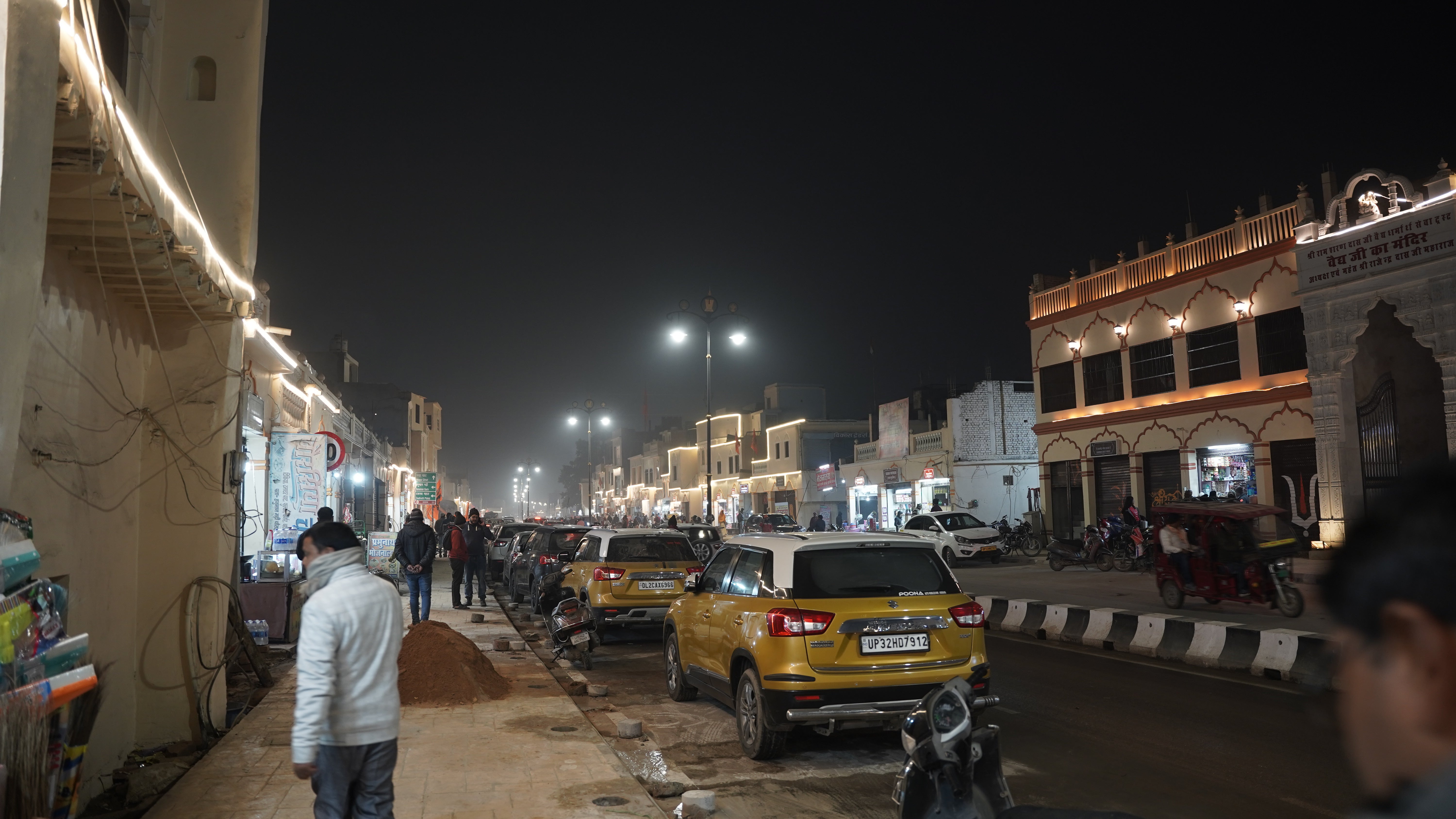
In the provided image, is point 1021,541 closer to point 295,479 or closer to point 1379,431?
point 1379,431

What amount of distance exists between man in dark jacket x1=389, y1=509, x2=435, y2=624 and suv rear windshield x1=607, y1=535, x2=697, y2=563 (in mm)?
3287

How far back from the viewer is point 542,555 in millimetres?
19156

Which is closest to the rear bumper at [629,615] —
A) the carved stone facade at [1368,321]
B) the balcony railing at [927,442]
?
the carved stone facade at [1368,321]

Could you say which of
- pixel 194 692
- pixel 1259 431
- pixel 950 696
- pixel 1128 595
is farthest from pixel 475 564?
pixel 1259 431

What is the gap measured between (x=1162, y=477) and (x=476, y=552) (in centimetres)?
2052

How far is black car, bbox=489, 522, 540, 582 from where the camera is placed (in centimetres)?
2614

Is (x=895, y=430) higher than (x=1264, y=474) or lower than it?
higher

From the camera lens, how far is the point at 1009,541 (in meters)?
31.9

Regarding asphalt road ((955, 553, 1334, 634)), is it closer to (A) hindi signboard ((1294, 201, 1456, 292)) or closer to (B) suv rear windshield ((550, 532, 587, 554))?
(B) suv rear windshield ((550, 532, 587, 554))

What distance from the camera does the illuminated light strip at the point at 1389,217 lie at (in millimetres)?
20047

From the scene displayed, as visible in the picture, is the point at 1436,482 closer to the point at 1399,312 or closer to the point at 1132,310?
the point at 1399,312

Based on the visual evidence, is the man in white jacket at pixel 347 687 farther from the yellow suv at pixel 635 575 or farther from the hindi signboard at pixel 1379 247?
the hindi signboard at pixel 1379 247

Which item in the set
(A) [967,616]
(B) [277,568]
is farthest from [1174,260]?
(B) [277,568]

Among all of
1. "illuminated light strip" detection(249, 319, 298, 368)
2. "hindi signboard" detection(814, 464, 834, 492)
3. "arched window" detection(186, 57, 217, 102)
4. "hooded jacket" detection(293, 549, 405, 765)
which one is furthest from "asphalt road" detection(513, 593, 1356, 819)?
"hindi signboard" detection(814, 464, 834, 492)
